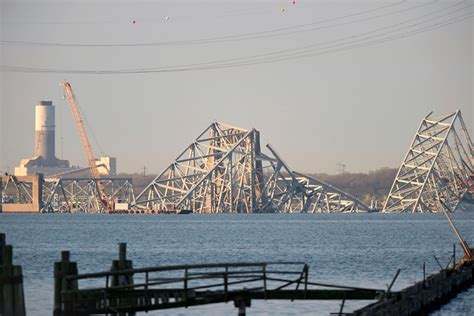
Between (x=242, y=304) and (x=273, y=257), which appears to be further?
(x=273, y=257)

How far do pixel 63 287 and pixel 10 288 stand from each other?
4.96 ft

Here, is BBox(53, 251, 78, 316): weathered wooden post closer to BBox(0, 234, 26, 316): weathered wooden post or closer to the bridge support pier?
BBox(0, 234, 26, 316): weathered wooden post

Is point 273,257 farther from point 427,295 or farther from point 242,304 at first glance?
point 242,304

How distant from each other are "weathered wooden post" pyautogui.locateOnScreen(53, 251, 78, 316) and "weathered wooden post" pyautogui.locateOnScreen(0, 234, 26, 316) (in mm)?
1070

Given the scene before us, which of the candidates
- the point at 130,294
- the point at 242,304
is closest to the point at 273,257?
the point at 242,304

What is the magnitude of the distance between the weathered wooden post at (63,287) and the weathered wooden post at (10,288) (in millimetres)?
1070

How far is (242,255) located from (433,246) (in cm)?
2005

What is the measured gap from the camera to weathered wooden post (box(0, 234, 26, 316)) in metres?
32.5

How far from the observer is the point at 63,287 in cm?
3206

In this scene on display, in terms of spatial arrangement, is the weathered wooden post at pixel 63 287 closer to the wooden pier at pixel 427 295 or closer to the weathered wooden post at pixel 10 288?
Result: the weathered wooden post at pixel 10 288

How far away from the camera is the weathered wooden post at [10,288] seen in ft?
107

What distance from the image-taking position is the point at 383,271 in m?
59.2

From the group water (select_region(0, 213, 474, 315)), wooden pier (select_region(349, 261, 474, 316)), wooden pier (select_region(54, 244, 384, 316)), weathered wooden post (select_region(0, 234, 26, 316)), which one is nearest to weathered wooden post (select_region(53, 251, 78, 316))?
wooden pier (select_region(54, 244, 384, 316))

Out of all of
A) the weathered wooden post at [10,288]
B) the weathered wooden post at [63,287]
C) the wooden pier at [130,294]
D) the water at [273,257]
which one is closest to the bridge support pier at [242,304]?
the wooden pier at [130,294]
